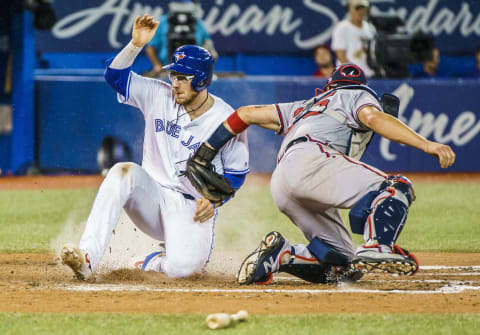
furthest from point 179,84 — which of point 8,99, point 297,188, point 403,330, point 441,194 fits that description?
point 8,99

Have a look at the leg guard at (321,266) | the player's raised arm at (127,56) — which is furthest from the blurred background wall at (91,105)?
the leg guard at (321,266)

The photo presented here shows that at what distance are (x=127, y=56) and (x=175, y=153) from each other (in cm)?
73

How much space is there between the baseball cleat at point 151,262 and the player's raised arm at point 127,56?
3.86 feet

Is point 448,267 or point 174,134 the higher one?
point 174,134

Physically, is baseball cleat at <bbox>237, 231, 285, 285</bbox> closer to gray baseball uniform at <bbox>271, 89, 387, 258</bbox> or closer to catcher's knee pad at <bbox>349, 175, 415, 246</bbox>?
gray baseball uniform at <bbox>271, 89, 387, 258</bbox>

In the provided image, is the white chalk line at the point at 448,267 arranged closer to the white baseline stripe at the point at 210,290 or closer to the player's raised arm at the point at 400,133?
the white baseline stripe at the point at 210,290

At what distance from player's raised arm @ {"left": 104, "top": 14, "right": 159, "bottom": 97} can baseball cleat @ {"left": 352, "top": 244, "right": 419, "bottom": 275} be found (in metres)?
1.99

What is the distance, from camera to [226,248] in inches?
291

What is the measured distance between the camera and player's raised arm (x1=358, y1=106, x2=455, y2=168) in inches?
182

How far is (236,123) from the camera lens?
533 cm

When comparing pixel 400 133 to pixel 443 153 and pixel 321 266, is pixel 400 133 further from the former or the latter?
pixel 321 266

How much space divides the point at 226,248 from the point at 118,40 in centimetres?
901

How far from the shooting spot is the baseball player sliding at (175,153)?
18.0ft

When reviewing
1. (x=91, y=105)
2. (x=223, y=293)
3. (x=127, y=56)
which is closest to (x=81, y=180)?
(x=91, y=105)
